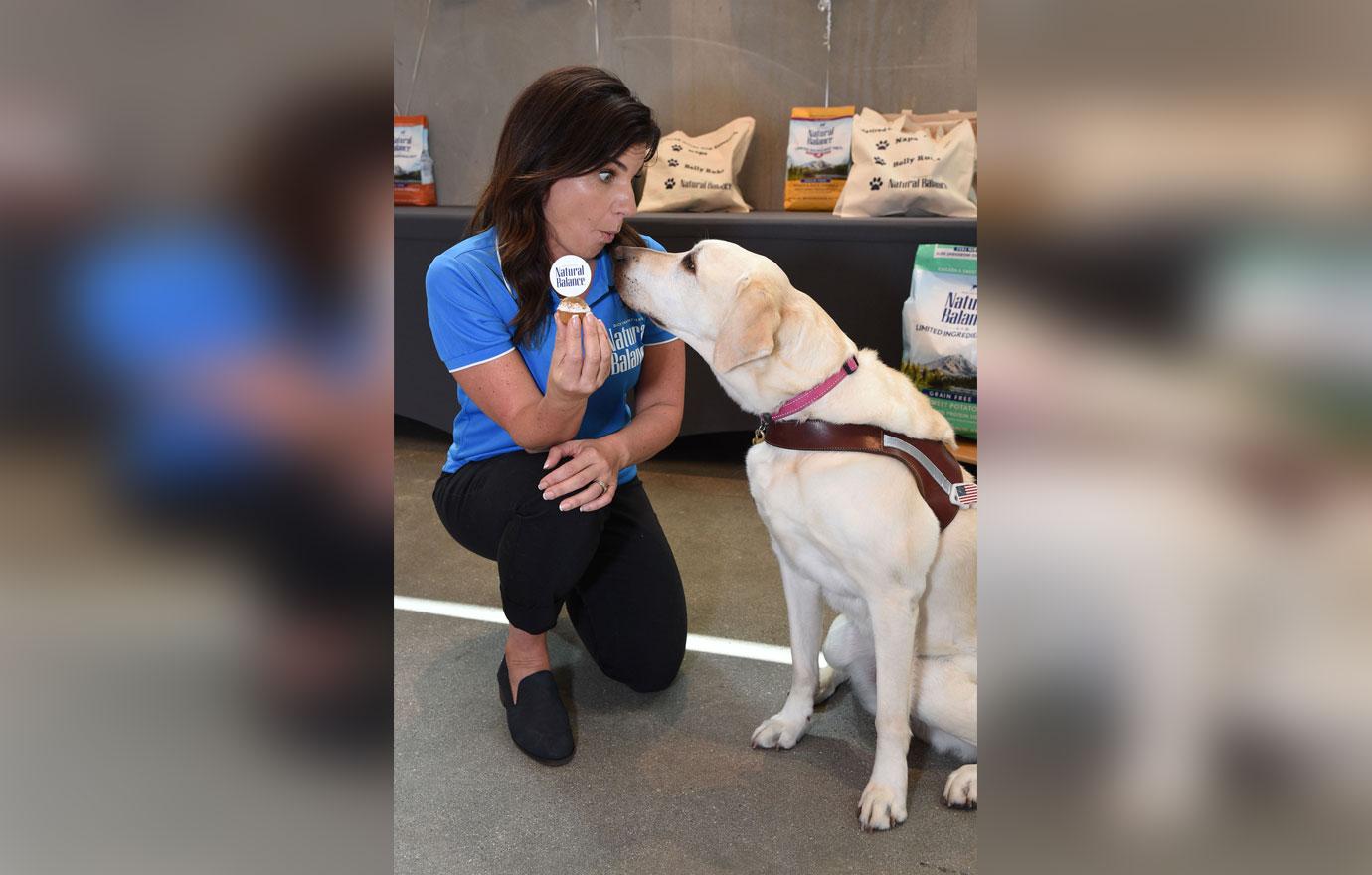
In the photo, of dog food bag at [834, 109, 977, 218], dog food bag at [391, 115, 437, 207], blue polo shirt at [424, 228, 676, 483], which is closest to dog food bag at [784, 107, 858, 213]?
dog food bag at [834, 109, 977, 218]

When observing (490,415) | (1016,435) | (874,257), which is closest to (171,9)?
(1016,435)

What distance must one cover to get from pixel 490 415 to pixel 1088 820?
155cm

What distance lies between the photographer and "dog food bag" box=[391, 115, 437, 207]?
183 inches

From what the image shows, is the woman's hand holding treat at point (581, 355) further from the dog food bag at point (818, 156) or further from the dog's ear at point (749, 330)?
the dog food bag at point (818, 156)

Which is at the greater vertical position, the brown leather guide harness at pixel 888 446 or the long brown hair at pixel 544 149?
the long brown hair at pixel 544 149

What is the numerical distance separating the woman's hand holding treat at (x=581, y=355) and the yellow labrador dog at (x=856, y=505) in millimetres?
183

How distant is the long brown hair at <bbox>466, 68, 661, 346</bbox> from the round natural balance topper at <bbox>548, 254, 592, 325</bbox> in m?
0.21

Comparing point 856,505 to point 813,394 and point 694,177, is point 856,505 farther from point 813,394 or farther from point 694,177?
point 694,177

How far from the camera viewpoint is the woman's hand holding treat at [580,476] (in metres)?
1.72

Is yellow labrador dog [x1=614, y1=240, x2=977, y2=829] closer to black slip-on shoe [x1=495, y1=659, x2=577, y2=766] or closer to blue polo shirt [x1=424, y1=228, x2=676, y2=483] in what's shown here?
blue polo shirt [x1=424, y1=228, x2=676, y2=483]

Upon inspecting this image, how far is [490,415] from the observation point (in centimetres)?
177

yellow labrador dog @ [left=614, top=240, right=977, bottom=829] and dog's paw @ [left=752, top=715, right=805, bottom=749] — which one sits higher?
yellow labrador dog @ [left=614, top=240, right=977, bottom=829]

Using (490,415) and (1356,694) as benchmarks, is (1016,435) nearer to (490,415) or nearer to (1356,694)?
(1356,694)

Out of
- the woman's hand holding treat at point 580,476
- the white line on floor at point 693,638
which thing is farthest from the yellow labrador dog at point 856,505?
the white line on floor at point 693,638
